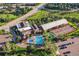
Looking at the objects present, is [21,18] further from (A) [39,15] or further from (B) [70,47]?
(B) [70,47]

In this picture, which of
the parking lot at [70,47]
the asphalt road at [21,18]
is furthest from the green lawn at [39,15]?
the parking lot at [70,47]

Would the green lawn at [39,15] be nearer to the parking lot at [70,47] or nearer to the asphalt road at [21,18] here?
the asphalt road at [21,18]

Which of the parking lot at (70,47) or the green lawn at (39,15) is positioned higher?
the green lawn at (39,15)

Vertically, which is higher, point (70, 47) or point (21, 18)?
point (21, 18)

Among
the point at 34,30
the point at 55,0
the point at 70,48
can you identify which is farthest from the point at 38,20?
the point at 70,48

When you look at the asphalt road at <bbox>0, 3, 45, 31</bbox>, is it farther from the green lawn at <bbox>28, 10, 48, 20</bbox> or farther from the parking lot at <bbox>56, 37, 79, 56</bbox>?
the parking lot at <bbox>56, 37, 79, 56</bbox>

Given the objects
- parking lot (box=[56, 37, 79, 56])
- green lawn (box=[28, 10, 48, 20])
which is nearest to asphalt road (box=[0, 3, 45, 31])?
green lawn (box=[28, 10, 48, 20])

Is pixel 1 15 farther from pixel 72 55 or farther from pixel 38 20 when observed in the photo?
pixel 72 55

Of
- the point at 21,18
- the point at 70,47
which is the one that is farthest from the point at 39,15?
the point at 70,47

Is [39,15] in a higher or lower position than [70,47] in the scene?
higher
